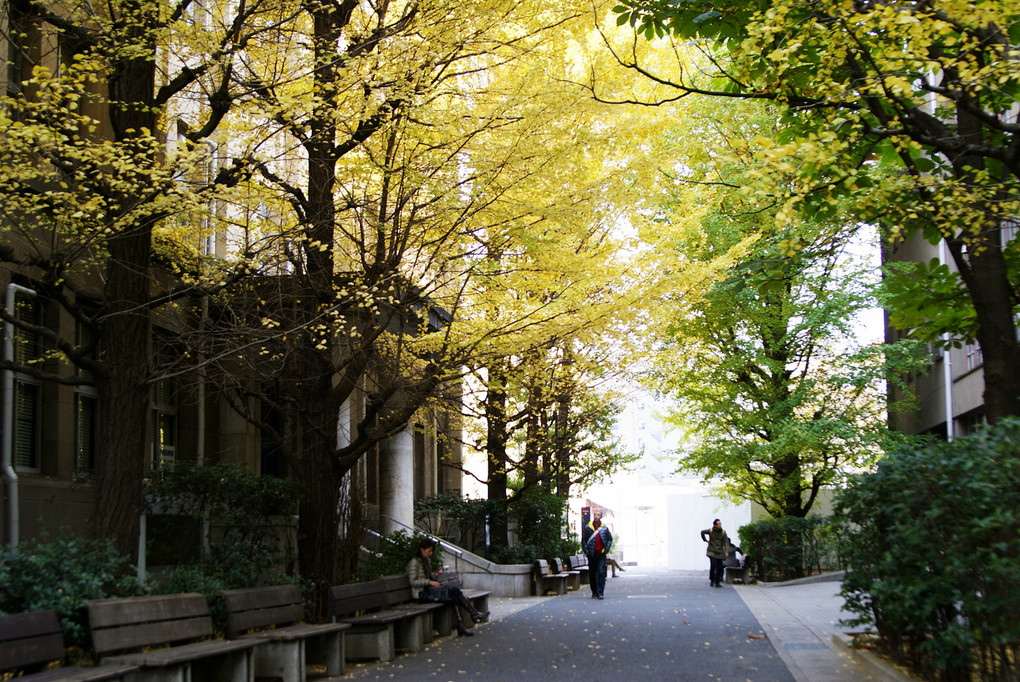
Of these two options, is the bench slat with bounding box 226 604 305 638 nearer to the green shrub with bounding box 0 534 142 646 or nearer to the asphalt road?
the asphalt road

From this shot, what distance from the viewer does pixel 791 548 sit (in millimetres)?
25875

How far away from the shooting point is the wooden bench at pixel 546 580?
928 inches

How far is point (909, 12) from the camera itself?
25.4ft

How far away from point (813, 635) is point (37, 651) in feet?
33.2

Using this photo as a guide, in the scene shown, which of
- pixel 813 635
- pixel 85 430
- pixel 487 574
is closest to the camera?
pixel 813 635

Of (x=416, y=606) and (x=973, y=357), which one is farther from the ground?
(x=973, y=357)

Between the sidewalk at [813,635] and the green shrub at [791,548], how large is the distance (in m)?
1.75

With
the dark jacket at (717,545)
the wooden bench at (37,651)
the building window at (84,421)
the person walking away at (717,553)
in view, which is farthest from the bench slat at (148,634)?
the dark jacket at (717,545)

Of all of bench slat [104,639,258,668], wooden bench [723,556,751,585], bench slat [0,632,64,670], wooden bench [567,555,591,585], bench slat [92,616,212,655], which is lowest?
wooden bench [723,556,751,585]

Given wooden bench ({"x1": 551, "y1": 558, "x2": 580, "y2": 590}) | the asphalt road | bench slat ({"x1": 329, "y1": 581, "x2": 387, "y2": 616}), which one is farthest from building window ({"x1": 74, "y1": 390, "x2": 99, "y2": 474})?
wooden bench ({"x1": 551, "y1": 558, "x2": 580, "y2": 590})

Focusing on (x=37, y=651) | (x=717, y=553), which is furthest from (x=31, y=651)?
(x=717, y=553)

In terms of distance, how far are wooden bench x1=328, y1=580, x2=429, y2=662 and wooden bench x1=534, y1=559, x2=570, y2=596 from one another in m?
11.0

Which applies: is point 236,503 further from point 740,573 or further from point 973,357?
point 740,573

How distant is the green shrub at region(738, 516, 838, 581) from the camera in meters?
25.9
